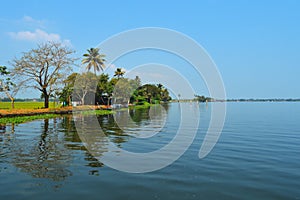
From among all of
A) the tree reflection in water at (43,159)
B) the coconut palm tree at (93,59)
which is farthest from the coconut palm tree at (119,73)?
the tree reflection in water at (43,159)

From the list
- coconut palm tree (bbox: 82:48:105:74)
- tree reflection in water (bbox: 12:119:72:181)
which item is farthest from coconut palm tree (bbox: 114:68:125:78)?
tree reflection in water (bbox: 12:119:72:181)

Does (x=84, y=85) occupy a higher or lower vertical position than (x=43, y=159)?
higher

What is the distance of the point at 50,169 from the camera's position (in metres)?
8.73

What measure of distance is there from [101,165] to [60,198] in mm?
3272

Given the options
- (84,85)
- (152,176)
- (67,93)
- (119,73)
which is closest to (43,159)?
(152,176)

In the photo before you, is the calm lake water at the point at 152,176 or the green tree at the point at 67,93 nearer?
the calm lake water at the point at 152,176

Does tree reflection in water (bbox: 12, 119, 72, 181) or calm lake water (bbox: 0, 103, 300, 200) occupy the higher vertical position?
tree reflection in water (bbox: 12, 119, 72, 181)

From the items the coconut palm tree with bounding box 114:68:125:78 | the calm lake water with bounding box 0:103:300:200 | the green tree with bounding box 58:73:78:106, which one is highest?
the coconut palm tree with bounding box 114:68:125:78

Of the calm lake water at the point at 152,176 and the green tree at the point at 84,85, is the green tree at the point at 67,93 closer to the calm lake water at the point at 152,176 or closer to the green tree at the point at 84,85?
the green tree at the point at 84,85

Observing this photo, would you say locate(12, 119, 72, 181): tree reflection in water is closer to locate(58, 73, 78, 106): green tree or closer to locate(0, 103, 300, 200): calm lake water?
locate(0, 103, 300, 200): calm lake water

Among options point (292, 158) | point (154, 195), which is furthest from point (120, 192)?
point (292, 158)

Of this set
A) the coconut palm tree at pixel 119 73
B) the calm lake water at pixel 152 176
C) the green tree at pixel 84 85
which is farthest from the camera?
the coconut palm tree at pixel 119 73

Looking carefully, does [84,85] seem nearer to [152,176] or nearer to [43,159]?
[43,159]

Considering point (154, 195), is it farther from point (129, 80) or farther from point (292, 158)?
point (129, 80)
